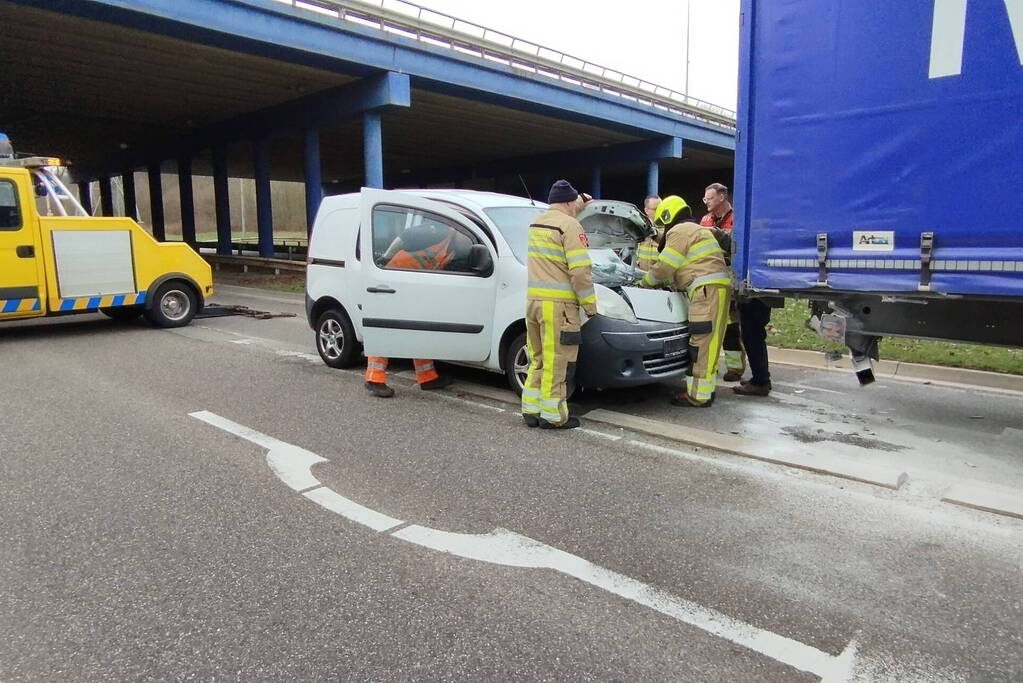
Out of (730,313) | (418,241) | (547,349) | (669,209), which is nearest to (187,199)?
(418,241)

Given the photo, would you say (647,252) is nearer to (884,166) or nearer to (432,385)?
(432,385)

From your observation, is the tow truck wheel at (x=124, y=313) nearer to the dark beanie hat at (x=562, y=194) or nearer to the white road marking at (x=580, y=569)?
the white road marking at (x=580, y=569)

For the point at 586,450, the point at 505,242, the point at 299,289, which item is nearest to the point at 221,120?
the point at 299,289

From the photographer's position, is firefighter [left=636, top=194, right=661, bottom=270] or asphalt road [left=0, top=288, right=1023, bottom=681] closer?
asphalt road [left=0, top=288, right=1023, bottom=681]

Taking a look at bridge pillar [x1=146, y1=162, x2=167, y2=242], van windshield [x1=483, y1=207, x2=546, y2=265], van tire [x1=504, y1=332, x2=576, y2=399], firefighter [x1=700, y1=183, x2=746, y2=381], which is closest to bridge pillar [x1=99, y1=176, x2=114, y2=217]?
bridge pillar [x1=146, y1=162, x2=167, y2=242]

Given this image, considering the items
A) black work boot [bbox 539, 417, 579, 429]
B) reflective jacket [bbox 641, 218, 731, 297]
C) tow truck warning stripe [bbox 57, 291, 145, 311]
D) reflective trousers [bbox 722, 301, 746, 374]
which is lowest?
black work boot [bbox 539, 417, 579, 429]

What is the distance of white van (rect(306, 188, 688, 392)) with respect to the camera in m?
5.52

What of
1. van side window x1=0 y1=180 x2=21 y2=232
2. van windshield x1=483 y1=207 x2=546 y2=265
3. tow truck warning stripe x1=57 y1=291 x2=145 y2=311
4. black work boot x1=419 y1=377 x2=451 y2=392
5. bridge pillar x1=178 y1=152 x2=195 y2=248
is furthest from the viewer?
bridge pillar x1=178 y1=152 x2=195 y2=248

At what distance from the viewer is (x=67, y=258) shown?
9.45 m

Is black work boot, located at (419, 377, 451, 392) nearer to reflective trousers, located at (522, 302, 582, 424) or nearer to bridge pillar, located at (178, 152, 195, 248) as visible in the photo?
reflective trousers, located at (522, 302, 582, 424)

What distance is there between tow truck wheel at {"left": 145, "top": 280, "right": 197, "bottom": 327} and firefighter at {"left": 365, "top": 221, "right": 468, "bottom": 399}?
18.8 ft

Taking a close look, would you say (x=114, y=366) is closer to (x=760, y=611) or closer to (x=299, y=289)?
(x=760, y=611)

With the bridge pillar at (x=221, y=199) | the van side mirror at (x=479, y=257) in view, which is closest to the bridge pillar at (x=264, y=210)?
the bridge pillar at (x=221, y=199)

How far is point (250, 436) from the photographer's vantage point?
512cm
